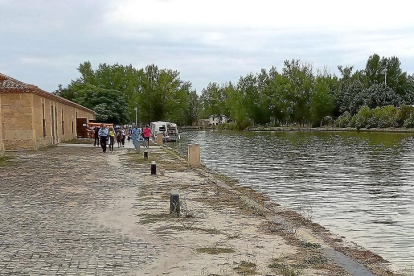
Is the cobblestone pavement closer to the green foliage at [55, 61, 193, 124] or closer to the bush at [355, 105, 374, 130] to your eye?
the bush at [355, 105, 374, 130]

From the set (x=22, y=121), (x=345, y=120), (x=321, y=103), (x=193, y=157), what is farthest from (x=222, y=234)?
(x=321, y=103)

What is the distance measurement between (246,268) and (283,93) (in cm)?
10522

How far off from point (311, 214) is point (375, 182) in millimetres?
7162

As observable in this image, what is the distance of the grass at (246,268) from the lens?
6.69m

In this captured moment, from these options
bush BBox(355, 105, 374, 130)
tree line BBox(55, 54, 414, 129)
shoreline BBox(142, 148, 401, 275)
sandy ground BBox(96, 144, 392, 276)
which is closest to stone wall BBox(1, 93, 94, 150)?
sandy ground BBox(96, 144, 392, 276)

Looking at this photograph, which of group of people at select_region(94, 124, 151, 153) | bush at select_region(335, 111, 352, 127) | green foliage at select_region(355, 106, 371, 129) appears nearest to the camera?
group of people at select_region(94, 124, 151, 153)

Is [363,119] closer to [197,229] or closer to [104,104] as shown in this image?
[104,104]

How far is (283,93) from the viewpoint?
110 m

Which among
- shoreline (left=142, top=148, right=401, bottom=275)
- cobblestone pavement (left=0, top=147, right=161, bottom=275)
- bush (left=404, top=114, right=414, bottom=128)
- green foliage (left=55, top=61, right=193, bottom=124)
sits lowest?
shoreline (left=142, top=148, right=401, bottom=275)

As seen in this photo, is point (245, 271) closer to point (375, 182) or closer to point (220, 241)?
point (220, 241)

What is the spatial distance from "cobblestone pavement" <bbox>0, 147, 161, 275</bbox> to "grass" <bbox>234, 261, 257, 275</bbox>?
1.26 m

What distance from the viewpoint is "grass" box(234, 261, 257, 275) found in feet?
21.9

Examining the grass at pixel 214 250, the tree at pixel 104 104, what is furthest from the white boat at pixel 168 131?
the grass at pixel 214 250

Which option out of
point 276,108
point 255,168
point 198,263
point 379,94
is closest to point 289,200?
point 198,263
